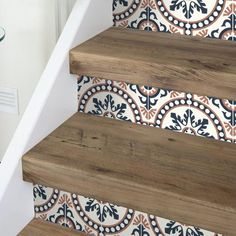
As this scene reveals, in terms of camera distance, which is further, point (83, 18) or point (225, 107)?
point (83, 18)

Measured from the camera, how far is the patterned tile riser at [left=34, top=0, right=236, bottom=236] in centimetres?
144

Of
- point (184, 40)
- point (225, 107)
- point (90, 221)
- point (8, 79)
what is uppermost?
point (184, 40)

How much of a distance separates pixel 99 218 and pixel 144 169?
22cm

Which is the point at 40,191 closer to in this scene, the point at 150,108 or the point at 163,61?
the point at 150,108

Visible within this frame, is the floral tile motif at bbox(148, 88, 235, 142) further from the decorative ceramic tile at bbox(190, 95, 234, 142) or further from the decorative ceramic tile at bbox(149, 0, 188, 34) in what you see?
the decorative ceramic tile at bbox(149, 0, 188, 34)

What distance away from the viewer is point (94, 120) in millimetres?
1608

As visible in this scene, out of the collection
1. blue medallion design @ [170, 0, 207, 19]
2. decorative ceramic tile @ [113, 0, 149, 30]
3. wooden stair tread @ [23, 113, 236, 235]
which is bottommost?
wooden stair tread @ [23, 113, 236, 235]

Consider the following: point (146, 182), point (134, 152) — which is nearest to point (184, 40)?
point (134, 152)

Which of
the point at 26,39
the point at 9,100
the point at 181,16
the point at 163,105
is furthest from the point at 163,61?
the point at 9,100

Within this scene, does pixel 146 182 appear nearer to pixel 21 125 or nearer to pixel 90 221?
pixel 90 221

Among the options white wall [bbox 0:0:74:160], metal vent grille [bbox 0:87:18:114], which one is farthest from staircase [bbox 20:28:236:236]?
metal vent grille [bbox 0:87:18:114]

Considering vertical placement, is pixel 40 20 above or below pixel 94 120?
above

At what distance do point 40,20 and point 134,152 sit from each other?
79 centimetres

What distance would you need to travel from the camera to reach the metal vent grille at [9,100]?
2.16m
